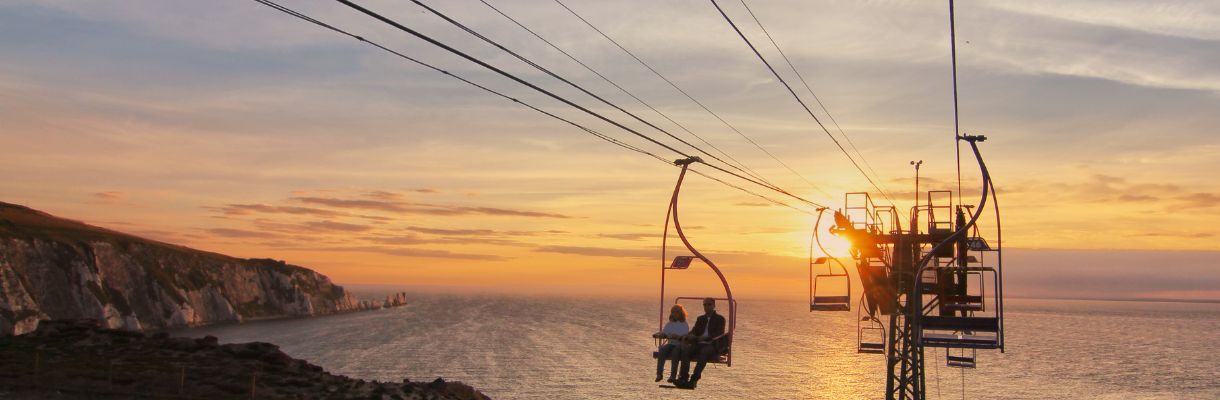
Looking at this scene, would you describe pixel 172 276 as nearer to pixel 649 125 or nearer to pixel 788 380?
pixel 788 380

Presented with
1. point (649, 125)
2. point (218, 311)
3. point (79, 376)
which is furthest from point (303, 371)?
point (218, 311)

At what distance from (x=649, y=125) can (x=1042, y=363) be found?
6072 inches

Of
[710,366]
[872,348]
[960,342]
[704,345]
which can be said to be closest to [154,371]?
[704,345]

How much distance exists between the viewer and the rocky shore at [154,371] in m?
48.8

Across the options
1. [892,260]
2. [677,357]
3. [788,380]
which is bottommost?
[788,380]

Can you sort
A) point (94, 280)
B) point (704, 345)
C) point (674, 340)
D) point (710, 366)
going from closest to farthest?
point (704, 345) < point (674, 340) < point (710, 366) < point (94, 280)

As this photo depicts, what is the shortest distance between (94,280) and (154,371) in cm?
11441

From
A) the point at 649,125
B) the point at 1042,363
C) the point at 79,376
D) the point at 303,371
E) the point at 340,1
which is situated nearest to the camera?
the point at 340,1

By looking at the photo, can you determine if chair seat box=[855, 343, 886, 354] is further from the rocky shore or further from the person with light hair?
the rocky shore

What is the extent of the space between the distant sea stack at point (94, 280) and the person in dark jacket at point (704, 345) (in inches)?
4417

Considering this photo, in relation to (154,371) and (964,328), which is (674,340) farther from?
(154,371)

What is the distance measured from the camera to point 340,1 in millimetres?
10078

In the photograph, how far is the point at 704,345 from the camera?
2631 cm

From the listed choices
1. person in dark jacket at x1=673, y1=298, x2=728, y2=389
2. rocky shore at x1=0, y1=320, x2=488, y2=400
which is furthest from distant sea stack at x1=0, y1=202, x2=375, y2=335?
person in dark jacket at x1=673, y1=298, x2=728, y2=389
